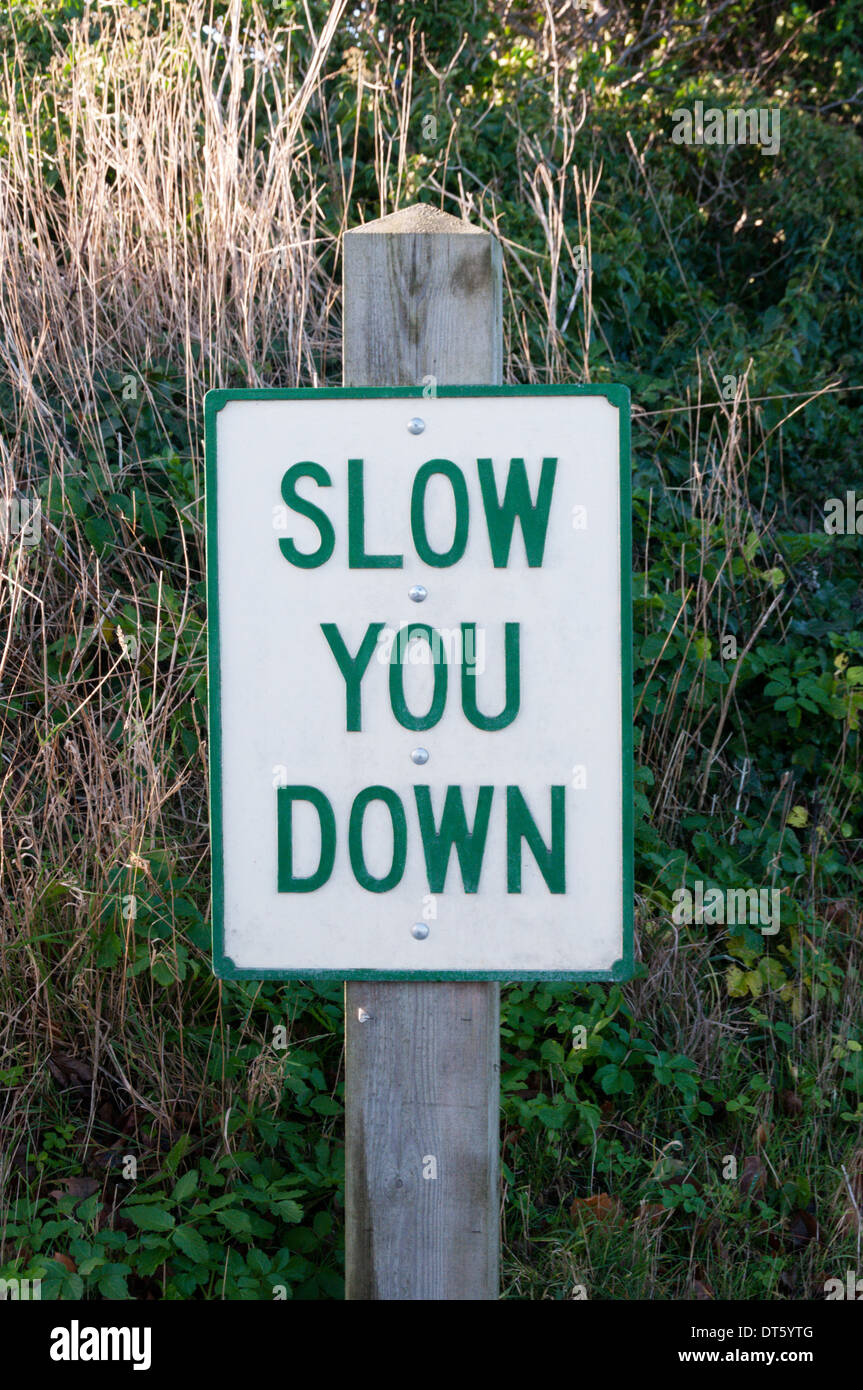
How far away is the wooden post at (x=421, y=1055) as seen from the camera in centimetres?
152

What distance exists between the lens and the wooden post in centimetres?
152

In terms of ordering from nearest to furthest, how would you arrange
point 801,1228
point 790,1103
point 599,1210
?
point 599,1210 → point 801,1228 → point 790,1103

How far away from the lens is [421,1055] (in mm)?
1570

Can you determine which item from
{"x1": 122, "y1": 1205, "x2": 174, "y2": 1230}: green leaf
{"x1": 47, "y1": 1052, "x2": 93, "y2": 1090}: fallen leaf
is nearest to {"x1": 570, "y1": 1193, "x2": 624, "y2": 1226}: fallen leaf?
{"x1": 122, "y1": 1205, "x2": 174, "y2": 1230}: green leaf

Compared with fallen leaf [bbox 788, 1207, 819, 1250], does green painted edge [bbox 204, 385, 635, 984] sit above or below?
above

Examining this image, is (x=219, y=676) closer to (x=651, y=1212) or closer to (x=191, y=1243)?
(x=191, y=1243)

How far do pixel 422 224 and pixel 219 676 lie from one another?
0.65 m

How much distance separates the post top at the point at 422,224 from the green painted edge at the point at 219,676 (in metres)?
0.22

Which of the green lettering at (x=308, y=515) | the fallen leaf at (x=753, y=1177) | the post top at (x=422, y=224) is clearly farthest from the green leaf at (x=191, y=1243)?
the post top at (x=422, y=224)

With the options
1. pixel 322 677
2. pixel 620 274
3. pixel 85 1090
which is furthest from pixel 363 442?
pixel 620 274

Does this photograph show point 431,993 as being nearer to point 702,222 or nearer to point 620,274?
point 620,274

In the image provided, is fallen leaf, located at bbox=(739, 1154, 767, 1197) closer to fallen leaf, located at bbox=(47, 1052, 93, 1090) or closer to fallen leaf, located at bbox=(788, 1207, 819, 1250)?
fallen leaf, located at bbox=(788, 1207, 819, 1250)

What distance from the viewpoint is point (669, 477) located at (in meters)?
4.00

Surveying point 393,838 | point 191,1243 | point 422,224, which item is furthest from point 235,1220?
point 422,224
